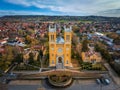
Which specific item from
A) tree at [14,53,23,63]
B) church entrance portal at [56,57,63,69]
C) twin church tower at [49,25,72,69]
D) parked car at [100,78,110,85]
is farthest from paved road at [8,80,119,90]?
tree at [14,53,23,63]

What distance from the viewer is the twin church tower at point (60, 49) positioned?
15.5 metres

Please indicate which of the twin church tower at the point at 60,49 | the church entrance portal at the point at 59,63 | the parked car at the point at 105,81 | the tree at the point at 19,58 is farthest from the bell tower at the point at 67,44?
the tree at the point at 19,58

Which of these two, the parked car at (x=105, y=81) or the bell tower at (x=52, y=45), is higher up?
the bell tower at (x=52, y=45)

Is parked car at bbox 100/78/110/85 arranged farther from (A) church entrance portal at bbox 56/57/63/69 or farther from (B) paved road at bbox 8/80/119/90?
(A) church entrance portal at bbox 56/57/63/69

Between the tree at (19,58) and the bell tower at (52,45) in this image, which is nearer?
the bell tower at (52,45)

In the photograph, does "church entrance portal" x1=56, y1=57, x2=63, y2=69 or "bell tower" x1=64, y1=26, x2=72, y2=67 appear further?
"church entrance portal" x1=56, y1=57, x2=63, y2=69

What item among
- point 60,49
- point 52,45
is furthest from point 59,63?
point 52,45

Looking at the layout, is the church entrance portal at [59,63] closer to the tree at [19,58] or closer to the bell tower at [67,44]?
the bell tower at [67,44]

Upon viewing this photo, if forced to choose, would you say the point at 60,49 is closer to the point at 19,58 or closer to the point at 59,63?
the point at 59,63

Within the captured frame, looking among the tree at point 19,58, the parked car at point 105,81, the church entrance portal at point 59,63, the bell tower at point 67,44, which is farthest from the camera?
the tree at point 19,58

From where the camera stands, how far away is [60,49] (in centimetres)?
1586

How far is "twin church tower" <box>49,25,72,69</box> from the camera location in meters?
15.5

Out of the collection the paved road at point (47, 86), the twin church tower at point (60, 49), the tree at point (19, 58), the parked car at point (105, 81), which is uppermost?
the twin church tower at point (60, 49)

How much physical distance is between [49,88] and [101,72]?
506 centimetres
